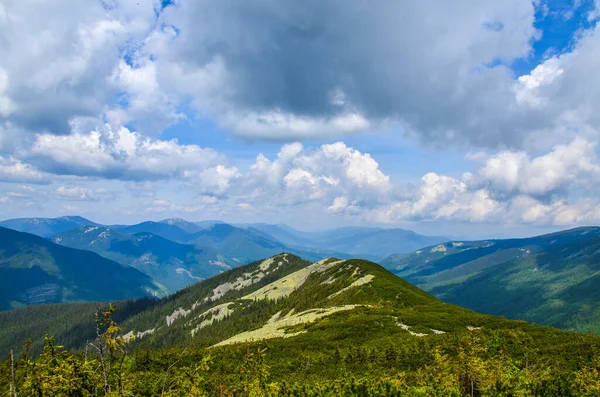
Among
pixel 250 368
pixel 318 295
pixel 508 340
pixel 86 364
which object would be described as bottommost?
pixel 318 295

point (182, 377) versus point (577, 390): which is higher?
point (182, 377)

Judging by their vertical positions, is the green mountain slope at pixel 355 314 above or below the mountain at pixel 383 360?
below

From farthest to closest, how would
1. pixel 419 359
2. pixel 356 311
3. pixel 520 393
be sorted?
pixel 356 311
pixel 419 359
pixel 520 393

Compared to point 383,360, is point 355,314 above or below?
below

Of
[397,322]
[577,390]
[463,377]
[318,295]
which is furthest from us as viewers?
[318,295]

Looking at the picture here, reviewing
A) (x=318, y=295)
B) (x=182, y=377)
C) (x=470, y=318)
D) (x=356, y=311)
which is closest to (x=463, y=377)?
(x=182, y=377)

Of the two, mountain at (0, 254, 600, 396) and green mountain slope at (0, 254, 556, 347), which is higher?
mountain at (0, 254, 600, 396)

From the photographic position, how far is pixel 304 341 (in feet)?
176

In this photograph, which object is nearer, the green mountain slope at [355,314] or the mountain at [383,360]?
the mountain at [383,360]

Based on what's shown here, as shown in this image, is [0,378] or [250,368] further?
[0,378]

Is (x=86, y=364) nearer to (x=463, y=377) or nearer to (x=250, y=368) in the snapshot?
(x=250, y=368)

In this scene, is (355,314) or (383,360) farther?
(355,314)

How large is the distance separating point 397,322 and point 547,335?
22284 mm

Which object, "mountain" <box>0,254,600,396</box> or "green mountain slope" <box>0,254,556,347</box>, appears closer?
"mountain" <box>0,254,600,396</box>
